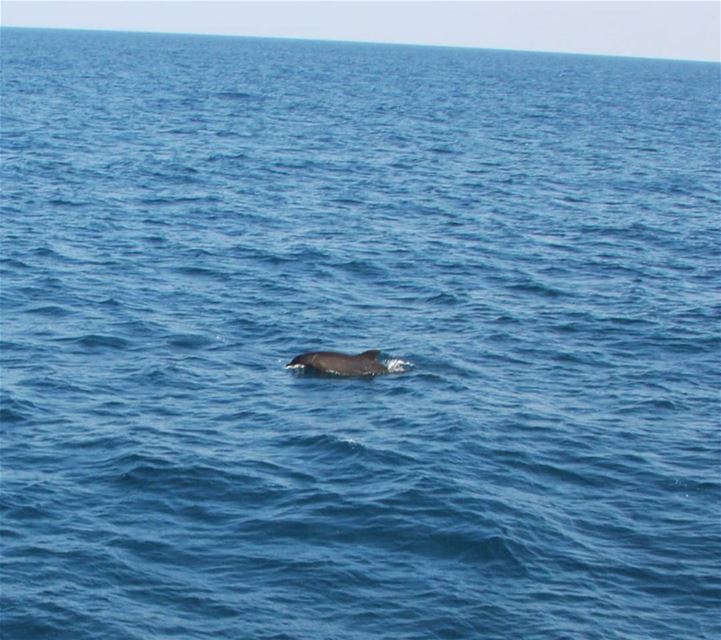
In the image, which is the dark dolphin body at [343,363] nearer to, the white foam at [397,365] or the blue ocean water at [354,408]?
the white foam at [397,365]

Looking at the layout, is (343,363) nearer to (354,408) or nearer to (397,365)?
(397,365)

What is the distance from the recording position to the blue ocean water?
19828mm

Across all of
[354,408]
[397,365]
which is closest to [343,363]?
[397,365]

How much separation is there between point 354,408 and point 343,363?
8.27 feet

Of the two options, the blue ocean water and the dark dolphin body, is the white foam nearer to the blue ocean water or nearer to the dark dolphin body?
the blue ocean water

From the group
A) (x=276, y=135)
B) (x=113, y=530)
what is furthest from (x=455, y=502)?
(x=276, y=135)

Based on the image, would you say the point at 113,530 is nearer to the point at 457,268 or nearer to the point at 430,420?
the point at 430,420

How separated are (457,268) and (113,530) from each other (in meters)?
24.3

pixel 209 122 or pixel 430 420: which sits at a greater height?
pixel 209 122

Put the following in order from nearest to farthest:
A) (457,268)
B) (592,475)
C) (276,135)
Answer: (592,475), (457,268), (276,135)

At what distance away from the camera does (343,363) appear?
30984 mm

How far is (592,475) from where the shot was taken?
25.3 meters

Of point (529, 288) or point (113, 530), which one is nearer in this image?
point (113, 530)

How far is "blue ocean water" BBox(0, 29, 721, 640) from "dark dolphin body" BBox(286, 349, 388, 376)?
478 mm
